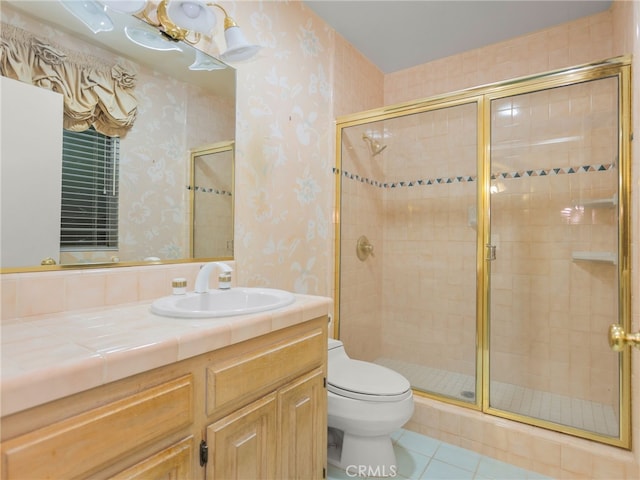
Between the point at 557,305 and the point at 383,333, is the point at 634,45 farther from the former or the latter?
the point at 383,333

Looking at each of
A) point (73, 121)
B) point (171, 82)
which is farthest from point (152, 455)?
point (171, 82)

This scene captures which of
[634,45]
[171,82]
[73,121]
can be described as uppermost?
[634,45]

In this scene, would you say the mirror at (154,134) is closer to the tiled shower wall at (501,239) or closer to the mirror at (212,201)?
the mirror at (212,201)

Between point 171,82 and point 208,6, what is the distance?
37 centimetres

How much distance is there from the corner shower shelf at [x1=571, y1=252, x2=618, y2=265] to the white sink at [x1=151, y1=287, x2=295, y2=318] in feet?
5.51

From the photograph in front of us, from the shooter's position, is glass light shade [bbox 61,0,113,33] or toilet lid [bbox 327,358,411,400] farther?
toilet lid [bbox 327,358,411,400]

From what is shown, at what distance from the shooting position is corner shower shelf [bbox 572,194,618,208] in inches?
70.5

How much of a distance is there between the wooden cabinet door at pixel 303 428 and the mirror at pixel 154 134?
720 millimetres

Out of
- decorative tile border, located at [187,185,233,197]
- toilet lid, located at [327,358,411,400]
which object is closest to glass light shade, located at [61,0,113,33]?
decorative tile border, located at [187,185,233,197]

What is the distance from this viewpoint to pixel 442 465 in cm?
170

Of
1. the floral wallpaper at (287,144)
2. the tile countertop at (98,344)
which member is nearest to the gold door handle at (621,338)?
the tile countertop at (98,344)

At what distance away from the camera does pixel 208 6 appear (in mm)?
1454

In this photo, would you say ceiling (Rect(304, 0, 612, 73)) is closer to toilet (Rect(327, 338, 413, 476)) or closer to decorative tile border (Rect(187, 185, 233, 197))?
decorative tile border (Rect(187, 185, 233, 197))

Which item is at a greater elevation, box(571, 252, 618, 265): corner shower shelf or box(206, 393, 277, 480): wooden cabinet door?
box(571, 252, 618, 265): corner shower shelf
